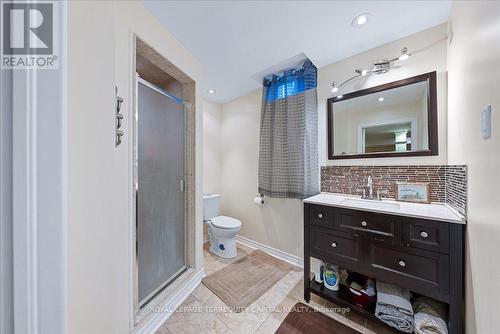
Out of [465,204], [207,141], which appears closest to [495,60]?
[465,204]

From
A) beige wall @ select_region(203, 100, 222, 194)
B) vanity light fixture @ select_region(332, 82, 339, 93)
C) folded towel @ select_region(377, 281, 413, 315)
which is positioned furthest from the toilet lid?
vanity light fixture @ select_region(332, 82, 339, 93)

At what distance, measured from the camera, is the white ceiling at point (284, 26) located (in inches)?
49.6

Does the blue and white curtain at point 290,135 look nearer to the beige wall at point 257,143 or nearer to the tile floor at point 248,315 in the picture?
the beige wall at point 257,143

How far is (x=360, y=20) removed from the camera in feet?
4.47

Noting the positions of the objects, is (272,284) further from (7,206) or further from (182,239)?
(7,206)

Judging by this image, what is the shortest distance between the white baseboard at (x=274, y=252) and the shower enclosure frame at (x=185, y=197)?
0.96 meters

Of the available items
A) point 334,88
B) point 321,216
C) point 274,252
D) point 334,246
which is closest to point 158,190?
point 321,216

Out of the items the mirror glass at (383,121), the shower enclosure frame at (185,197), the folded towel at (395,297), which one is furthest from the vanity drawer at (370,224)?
the shower enclosure frame at (185,197)

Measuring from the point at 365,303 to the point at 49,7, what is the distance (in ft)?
7.05

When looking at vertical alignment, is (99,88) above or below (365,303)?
above

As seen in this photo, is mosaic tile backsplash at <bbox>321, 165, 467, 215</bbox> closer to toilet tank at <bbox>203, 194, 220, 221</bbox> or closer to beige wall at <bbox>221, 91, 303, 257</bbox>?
beige wall at <bbox>221, 91, 303, 257</bbox>

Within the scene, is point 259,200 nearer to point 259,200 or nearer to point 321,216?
point 259,200

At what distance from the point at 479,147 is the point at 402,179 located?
73cm

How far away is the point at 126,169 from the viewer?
1.16 m
